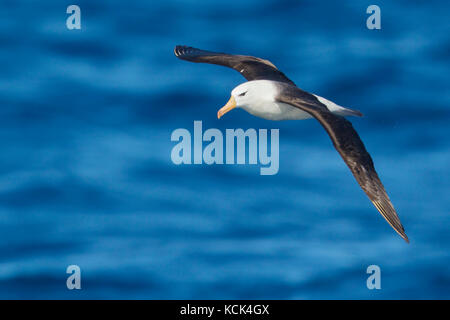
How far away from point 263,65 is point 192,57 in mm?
1214

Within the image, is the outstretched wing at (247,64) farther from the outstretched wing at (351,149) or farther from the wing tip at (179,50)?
the outstretched wing at (351,149)

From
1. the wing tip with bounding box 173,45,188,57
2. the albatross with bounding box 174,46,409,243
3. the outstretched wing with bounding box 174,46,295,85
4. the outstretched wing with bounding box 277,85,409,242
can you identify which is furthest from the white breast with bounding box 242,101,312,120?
the wing tip with bounding box 173,45,188,57

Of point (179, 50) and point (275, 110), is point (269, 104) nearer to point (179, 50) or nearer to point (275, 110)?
point (275, 110)

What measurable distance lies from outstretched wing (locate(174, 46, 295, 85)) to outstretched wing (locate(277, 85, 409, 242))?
1734 millimetres

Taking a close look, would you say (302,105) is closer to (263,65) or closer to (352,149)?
(352,149)

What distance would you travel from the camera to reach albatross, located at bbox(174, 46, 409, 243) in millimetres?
14766

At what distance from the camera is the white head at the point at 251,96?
51.6ft

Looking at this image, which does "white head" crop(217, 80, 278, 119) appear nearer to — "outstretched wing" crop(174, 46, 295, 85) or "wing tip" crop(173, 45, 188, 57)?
"outstretched wing" crop(174, 46, 295, 85)

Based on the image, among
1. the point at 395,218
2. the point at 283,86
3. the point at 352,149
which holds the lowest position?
the point at 395,218

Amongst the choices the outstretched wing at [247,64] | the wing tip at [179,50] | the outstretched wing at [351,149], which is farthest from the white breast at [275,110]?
the wing tip at [179,50]

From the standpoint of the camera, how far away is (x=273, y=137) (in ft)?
75.7

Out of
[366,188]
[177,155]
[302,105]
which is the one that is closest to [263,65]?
[302,105]

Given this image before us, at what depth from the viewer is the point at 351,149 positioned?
15.0 meters

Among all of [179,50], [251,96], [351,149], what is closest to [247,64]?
[179,50]
